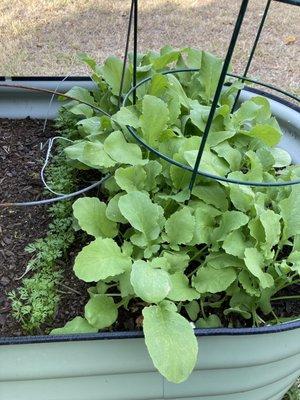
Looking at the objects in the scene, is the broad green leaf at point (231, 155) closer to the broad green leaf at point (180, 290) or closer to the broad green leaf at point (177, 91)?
the broad green leaf at point (177, 91)

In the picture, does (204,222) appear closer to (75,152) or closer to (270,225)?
(270,225)

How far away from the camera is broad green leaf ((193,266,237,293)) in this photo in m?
0.87

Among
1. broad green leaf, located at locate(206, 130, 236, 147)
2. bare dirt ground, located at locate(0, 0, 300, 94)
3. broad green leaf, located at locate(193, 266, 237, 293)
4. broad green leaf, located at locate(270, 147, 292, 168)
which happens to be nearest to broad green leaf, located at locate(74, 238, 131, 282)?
broad green leaf, located at locate(193, 266, 237, 293)

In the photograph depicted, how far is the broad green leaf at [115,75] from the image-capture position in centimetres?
127

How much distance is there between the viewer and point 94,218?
960 millimetres

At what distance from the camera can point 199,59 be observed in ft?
4.42

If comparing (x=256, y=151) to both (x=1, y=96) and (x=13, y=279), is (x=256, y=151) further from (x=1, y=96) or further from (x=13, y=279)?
(x=1, y=96)

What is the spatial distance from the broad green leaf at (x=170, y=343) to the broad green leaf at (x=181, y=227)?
15cm

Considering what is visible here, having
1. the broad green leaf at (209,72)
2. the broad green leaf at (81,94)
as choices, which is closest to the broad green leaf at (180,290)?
the broad green leaf at (209,72)

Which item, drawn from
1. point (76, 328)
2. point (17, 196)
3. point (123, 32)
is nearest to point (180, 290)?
point (76, 328)

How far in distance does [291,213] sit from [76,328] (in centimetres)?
45

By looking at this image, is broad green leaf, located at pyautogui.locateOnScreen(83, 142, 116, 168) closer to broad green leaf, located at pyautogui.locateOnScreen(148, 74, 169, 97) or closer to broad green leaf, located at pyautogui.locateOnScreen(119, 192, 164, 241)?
broad green leaf, located at pyautogui.locateOnScreen(119, 192, 164, 241)

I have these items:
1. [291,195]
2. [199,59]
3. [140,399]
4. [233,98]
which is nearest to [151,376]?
[140,399]

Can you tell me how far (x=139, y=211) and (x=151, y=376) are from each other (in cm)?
28
